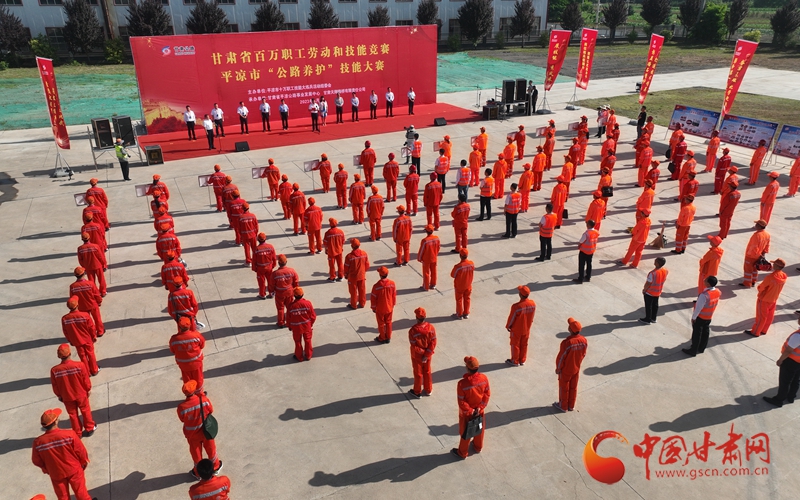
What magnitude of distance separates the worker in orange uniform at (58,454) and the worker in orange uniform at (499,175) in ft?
42.4

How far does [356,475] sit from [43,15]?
50.1m

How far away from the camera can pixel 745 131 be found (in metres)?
20.4

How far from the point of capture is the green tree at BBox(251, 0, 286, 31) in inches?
1796

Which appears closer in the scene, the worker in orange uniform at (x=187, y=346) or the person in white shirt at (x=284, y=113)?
the worker in orange uniform at (x=187, y=346)

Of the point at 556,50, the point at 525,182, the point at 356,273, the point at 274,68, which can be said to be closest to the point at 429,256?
the point at 356,273

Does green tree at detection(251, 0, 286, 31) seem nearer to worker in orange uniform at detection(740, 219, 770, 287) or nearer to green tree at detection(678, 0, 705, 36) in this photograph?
green tree at detection(678, 0, 705, 36)

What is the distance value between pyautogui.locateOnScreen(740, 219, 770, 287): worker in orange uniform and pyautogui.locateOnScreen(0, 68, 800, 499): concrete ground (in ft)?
1.40

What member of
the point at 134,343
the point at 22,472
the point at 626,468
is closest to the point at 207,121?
the point at 134,343

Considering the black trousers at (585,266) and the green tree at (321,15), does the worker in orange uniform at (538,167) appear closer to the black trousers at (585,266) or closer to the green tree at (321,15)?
the black trousers at (585,266)

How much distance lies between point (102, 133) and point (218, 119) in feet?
15.9

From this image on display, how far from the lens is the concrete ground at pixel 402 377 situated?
7.30 m

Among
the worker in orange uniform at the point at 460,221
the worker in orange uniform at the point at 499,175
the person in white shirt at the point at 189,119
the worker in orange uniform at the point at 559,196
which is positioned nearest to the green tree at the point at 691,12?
the worker in orange uniform at the point at 499,175

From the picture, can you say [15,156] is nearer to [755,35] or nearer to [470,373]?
[470,373]

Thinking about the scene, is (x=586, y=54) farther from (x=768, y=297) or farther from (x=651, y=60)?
(x=768, y=297)
